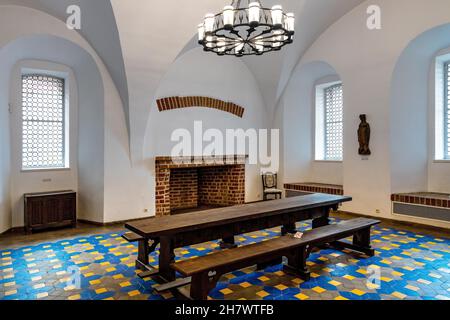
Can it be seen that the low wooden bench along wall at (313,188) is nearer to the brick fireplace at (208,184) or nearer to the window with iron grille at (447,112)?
the brick fireplace at (208,184)

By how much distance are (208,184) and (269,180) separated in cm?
143

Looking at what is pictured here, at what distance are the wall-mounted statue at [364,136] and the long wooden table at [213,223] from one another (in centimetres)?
192

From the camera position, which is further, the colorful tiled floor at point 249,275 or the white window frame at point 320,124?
the white window frame at point 320,124

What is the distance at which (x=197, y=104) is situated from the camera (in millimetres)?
6473

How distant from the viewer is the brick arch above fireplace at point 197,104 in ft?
19.7

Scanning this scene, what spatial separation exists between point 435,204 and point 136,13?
5.28 m

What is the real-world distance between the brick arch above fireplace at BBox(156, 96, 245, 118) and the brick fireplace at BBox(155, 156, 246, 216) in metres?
1.05

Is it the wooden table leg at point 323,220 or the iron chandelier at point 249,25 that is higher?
the iron chandelier at point 249,25

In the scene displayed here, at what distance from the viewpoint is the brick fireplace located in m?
6.94

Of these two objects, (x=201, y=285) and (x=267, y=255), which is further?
(x=267, y=255)

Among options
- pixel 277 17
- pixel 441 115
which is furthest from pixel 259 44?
pixel 441 115

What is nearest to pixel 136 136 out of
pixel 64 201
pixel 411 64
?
pixel 64 201

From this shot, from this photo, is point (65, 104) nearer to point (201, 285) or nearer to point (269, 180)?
point (269, 180)

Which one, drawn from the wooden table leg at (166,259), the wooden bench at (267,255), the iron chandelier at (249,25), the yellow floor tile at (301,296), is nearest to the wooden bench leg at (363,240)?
the wooden bench at (267,255)
